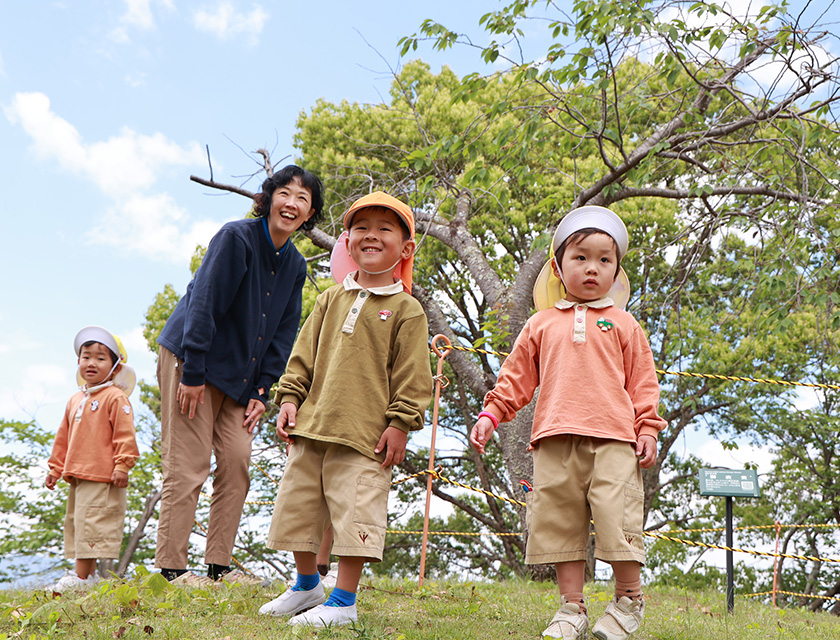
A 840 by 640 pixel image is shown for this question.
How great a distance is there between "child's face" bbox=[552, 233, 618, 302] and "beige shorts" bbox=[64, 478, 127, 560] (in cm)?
338

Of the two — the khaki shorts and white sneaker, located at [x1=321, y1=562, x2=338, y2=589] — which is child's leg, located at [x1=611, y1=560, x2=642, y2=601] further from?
white sneaker, located at [x1=321, y1=562, x2=338, y2=589]

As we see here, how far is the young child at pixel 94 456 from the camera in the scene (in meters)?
Answer: 4.73

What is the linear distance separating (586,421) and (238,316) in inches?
78.7

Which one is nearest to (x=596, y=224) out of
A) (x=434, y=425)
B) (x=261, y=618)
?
(x=434, y=425)

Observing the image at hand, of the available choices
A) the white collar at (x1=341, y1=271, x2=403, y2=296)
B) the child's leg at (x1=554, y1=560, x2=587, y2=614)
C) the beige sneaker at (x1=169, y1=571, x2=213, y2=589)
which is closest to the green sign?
the child's leg at (x1=554, y1=560, x2=587, y2=614)

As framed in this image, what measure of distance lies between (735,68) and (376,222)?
4.63 m

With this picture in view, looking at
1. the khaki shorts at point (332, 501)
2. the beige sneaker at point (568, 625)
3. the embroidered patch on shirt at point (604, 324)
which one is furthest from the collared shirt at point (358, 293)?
the beige sneaker at point (568, 625)

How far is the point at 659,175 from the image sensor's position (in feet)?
28.6

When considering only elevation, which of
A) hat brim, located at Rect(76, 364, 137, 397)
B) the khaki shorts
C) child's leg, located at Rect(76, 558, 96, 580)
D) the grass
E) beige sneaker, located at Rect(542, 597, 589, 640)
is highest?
hat brim, located at Rect(76, 364, 137, 397)

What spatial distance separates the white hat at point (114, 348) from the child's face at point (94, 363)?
1.7 inches

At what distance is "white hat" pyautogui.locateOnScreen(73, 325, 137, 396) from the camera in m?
5.16

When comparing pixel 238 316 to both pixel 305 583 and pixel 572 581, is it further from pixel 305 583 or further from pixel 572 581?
pixel 572 581

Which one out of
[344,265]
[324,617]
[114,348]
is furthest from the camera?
[114,348]

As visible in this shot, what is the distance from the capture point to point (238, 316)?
3.93 metres
